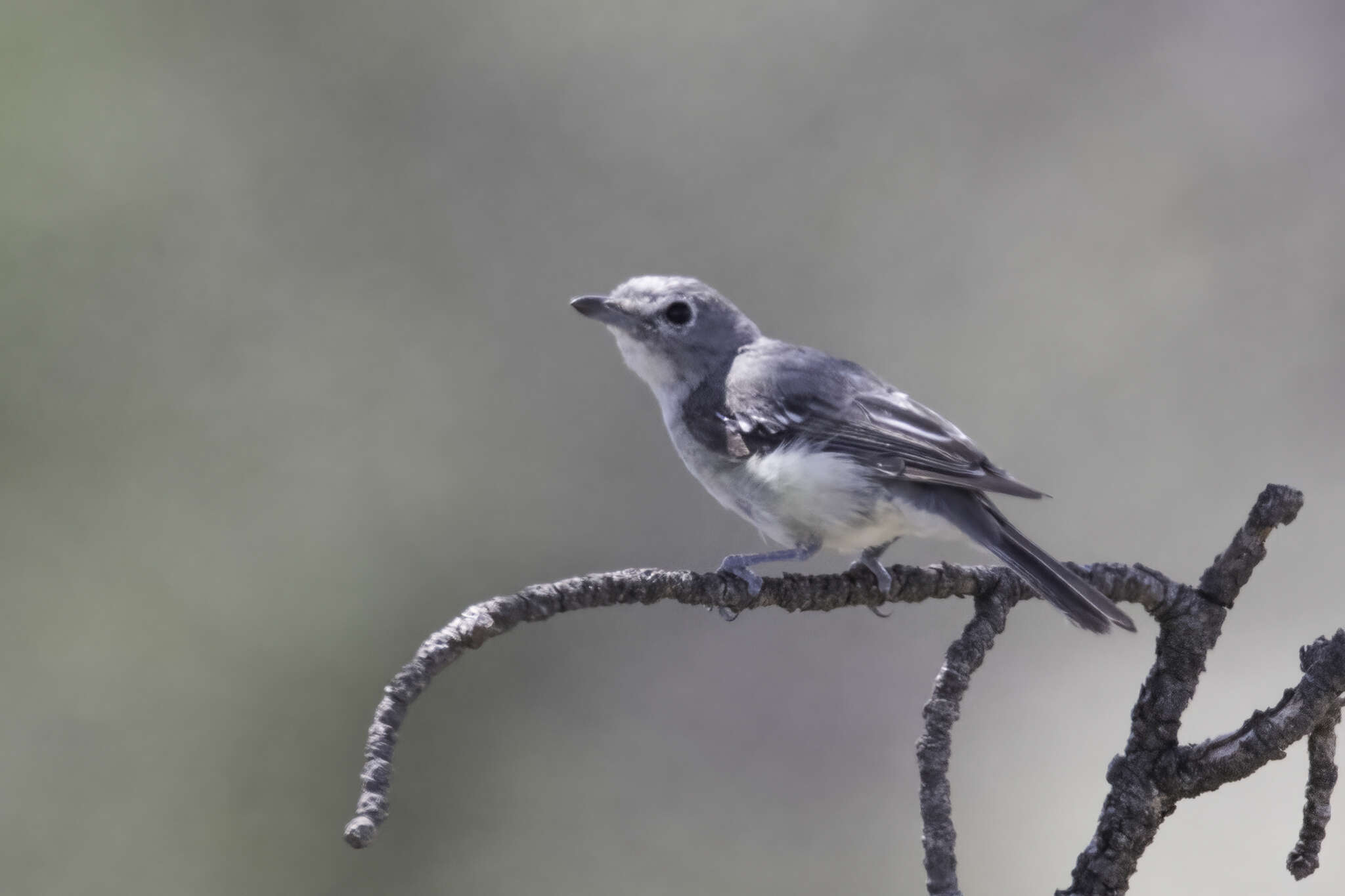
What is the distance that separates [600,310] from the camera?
1402mm

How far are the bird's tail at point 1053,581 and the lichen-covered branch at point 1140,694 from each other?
25 mm

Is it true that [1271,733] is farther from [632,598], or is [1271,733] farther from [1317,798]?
[632,598]

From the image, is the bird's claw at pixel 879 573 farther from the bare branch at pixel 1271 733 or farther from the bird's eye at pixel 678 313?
the bird's eye at pixel 678 313

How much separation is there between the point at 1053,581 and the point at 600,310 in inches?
26.4

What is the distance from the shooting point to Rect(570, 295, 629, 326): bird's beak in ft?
4.50

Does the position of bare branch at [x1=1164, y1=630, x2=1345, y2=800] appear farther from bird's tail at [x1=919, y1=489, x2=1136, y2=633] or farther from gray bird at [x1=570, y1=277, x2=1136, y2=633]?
gray bird at [x1=570, y1=277, x2=1136, y2=633]

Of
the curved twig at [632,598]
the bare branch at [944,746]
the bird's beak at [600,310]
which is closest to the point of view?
the curved twig at [632,598]

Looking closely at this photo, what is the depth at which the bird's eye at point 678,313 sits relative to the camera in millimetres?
1441

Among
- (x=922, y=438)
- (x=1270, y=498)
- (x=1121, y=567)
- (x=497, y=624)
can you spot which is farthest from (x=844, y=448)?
(x=497, y=624)

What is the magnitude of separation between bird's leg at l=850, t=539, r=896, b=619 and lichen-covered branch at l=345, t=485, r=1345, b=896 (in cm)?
9

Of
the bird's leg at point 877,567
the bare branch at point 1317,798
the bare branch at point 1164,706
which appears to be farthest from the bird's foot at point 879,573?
the bare branch at point 1317,798

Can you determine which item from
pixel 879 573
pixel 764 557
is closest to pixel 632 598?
pixel 879 573

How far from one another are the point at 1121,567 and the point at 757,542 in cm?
122

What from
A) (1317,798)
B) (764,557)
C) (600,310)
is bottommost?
(1317,798)
